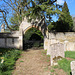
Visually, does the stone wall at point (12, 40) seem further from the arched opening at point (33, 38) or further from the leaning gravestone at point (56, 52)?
the leaning gravestone at point (56, 52)

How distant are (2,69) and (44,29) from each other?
8.06 metres

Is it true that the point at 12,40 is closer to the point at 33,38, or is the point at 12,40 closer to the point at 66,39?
the point at 33,38

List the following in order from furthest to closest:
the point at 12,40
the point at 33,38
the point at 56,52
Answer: the point at 33,38 < the point at 12,40 < the point at 56,52

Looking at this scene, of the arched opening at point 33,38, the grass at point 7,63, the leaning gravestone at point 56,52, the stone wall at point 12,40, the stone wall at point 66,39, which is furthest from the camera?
the arched opening at point 33,38

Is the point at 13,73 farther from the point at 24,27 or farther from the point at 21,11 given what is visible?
the point at 21,11

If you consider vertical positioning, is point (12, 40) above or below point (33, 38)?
below

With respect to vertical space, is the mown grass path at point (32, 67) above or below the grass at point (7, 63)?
below

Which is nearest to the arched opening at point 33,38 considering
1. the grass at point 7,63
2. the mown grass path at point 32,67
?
the grass at point 7,63

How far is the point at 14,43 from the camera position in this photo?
1259 cm

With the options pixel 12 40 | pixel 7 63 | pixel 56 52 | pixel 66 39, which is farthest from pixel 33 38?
pixel 56 52

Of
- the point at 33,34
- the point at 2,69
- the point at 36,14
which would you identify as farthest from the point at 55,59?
the point at 33,34

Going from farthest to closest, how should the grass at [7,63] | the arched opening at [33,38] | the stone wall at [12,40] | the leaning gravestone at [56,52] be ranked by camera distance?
1. the arched opening at [33,38]
2. the stone wall at [12,40]
3. the leaning gravestone at [56,52]
4. the grass at [7,63]

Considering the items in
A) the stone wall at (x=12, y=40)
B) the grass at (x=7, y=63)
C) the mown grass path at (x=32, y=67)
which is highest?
the stone wall at (x=12, y=40)

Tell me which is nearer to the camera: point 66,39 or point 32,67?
point 32,67
